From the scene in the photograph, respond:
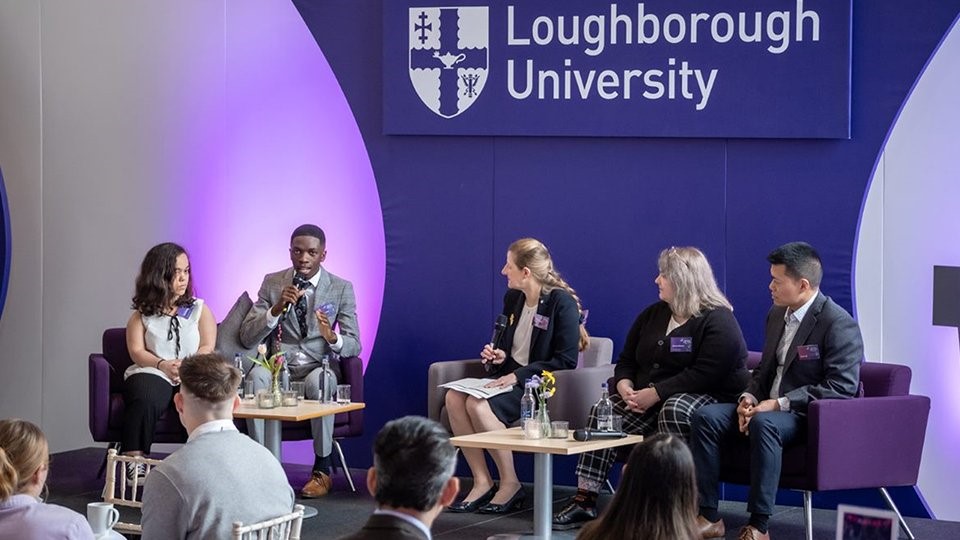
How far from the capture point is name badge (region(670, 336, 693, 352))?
643 centimetres

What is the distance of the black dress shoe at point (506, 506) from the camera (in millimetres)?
6797

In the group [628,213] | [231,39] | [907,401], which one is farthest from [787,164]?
[231,39]

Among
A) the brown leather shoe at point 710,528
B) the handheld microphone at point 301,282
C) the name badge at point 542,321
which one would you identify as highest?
the handheld microphone at point 301,282

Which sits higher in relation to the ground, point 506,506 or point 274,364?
point 274,364

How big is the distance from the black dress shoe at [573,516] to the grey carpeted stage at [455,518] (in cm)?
12

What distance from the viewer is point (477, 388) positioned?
6887 millimetres

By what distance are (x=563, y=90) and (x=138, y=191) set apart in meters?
2.81

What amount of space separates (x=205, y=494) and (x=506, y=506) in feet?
11.6

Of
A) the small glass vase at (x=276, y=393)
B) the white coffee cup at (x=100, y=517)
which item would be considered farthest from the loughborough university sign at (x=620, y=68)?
the white coffee cup at (x=100, y=517)

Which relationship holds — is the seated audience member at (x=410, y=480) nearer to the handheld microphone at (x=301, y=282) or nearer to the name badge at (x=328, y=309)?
the name badge at (x=328, y=309)

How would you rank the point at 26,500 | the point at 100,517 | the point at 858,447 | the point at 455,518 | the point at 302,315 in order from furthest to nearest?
the point at 302,315 < the point at 455,518 < the point at 858,447 < the point at 100,517 < the point at 26,500

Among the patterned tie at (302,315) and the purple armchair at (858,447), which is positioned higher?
the patterned tie at (302,315)

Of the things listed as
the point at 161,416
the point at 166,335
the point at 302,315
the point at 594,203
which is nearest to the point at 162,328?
the point at 166,335

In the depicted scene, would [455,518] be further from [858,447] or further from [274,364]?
[858,447]
